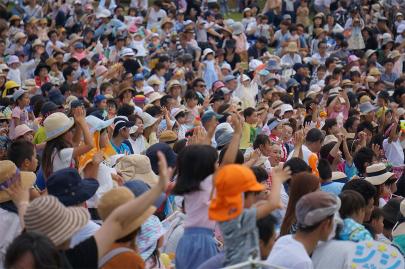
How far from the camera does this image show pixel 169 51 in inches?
822

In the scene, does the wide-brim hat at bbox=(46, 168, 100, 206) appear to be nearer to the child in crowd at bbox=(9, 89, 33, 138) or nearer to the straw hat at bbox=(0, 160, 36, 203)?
the straw hat at bbox=(0, 160, 36, 203)

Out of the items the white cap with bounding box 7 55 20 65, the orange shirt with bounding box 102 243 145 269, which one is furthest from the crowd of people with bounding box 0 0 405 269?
the white cap with bounding box 7 55 20 65

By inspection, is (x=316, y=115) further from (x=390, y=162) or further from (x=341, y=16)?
(x=341, y=16)

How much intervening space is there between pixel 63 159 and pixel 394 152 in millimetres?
5526

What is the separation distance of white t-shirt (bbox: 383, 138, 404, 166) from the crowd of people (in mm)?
20

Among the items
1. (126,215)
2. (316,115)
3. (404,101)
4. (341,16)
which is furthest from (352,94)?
(126,215)

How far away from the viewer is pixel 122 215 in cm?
499

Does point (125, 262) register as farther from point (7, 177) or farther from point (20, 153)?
point (20, 153)

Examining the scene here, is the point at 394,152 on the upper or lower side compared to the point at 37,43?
upper

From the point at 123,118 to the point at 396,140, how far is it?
3753 millimetres

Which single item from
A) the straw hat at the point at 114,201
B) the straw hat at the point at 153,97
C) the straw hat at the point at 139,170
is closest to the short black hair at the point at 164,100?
the straw hat at the point at 153,97

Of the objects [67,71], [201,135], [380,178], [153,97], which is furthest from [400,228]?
[67,71]

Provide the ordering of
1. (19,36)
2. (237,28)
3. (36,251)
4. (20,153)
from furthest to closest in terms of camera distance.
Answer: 1. (237,28)
2. (19,36)
3. (20,153)
4. (36,251)

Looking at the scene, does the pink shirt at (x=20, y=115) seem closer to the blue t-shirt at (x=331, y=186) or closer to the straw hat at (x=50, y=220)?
the blue t-shirt at (x=331, y=186)
